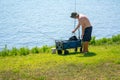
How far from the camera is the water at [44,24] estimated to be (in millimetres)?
25922

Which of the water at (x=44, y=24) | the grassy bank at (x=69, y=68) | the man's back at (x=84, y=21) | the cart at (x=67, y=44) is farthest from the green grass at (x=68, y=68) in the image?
the water at (x=44, y=24)

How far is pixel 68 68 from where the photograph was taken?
1025cm

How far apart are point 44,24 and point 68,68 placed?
25.0 metres

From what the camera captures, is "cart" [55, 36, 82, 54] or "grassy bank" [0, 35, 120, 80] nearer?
"grassy bank" [0, 35, 120, 80]

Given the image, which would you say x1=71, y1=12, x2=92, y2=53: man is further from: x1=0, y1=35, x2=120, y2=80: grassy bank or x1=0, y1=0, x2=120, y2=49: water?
x1=0, y1=0, x2=120, y2=49: water

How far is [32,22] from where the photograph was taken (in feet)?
120

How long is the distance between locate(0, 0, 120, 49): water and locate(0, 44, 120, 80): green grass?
443 inches

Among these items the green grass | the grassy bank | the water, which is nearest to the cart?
the grassy bank

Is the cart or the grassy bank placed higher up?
the cart

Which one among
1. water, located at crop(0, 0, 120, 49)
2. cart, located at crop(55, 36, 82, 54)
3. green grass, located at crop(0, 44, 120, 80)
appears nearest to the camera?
green grass, located at crop(0, 44, 120, 80)

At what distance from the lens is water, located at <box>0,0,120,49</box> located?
25922 mm

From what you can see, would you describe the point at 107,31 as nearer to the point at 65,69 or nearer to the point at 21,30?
the point at 21,30

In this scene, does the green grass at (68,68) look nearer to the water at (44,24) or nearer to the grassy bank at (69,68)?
the grassy bank at (69,68)

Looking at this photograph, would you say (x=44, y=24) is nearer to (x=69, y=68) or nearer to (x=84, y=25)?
(x=84, y=25)
